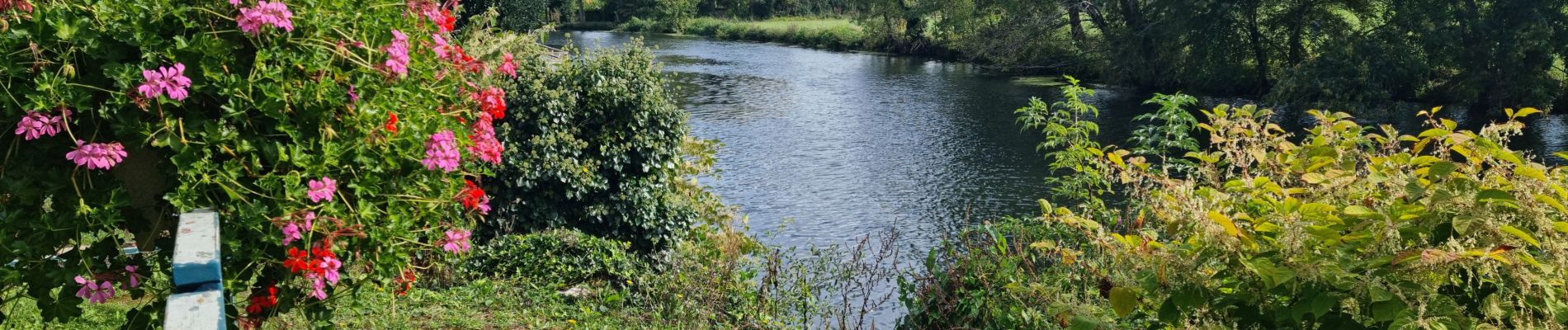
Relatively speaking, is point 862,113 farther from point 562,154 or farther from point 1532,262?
point 1532,262

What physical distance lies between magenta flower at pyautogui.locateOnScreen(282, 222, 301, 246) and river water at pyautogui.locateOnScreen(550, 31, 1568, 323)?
15.4ft

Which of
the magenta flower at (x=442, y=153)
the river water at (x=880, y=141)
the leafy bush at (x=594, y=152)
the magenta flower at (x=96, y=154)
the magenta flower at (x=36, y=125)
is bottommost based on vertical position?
the river water at (x=880, y=141)

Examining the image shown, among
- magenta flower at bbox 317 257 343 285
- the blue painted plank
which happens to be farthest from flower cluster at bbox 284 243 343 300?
the blue painted plank

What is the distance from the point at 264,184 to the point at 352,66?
0.38 m

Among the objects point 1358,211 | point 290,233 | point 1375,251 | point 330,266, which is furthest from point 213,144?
point 1375,251

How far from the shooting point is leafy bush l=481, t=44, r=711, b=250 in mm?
8336

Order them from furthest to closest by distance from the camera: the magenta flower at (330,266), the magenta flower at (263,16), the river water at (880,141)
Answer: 1. the river water at (880,141)
2. the magenta flower at (330,266)
3. the magenta flower at (263,16)

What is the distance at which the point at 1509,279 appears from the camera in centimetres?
288

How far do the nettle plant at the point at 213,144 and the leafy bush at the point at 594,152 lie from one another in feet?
17.8

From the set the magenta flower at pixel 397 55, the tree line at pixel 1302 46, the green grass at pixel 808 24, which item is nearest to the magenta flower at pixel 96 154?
the magenta flower at pixel 397 55

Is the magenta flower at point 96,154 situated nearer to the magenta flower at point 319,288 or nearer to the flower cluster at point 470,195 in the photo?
the magenta flower at point 319,288

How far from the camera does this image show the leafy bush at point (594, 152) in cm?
834

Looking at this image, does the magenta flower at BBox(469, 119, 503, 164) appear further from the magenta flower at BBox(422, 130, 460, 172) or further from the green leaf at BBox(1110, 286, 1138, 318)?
the green leaf at BBox(1110, 286, 1138, 318)

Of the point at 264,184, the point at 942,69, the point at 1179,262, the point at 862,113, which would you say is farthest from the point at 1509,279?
the point at 942,69
